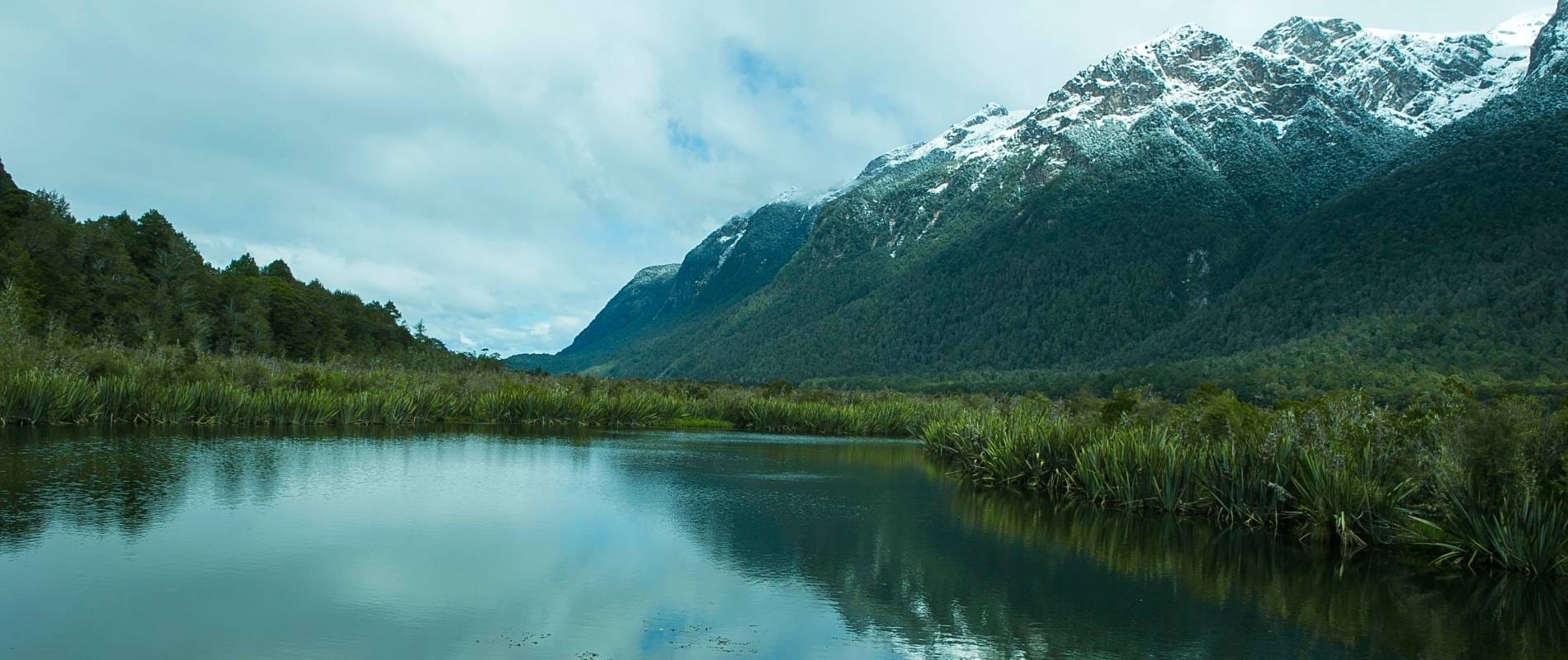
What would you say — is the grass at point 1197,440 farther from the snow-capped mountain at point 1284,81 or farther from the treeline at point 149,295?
the snow-capped mountain at point 1284,81

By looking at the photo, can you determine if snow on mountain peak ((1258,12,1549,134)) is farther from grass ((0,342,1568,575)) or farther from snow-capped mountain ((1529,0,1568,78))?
grass ((0,342,1568,575))

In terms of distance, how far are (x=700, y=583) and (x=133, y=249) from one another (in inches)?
2769

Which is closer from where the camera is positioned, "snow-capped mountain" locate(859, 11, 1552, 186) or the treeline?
Result: the treeline

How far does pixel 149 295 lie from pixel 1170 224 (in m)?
112

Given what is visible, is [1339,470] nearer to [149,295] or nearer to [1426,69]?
[149,295]

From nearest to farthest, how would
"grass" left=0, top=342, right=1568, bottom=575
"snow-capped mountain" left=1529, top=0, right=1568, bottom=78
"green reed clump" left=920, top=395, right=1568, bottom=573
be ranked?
"green reed clump" left=920, top=395, right=1568, bottom=573, "grass" left=0, top=342, right=1568, bottom=575, "snow-capped mountain" left=1529, top=0, right=1568, bottom=78

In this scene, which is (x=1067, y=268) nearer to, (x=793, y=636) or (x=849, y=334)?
(x=849, y=334)

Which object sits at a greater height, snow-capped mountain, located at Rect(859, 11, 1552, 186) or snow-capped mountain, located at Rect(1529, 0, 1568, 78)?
snow-capped mountain, located at Rect(859, 11, 1552, 186)

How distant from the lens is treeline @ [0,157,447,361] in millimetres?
51469

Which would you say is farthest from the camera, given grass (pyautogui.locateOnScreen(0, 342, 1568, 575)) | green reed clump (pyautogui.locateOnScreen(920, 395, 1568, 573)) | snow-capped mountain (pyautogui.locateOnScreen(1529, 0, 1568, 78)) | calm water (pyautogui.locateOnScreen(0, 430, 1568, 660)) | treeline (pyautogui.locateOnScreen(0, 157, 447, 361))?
snow-capped mountain (pyautogui.locateOnScreen(1529, 0, 1568, 78))

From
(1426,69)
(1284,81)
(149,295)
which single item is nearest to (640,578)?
(149,295)

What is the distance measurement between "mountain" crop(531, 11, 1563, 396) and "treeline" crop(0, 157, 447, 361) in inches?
2684

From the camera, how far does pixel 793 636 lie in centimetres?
965

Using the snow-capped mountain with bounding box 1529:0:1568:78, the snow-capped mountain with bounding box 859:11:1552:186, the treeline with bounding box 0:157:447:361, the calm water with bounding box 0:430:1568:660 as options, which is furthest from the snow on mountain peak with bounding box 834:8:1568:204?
the calm water with bounding box 0:430:1568:660
